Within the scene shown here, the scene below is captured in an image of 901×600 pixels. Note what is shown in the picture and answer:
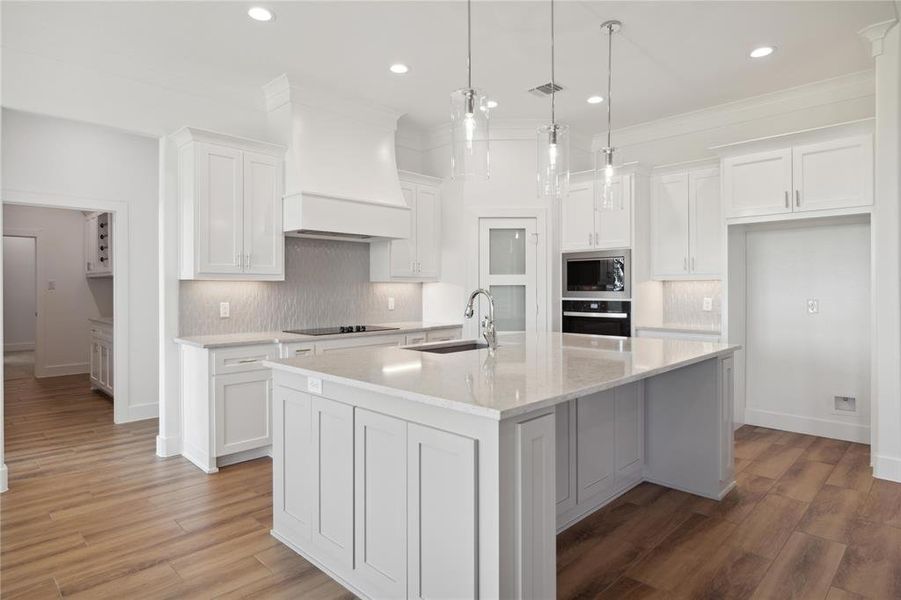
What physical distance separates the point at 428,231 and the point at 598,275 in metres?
1.79

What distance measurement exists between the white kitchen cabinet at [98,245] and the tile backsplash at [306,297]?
3419mm

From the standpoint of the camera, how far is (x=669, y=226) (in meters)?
5.14

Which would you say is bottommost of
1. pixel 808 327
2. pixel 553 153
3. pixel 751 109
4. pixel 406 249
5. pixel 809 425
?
pixel 809 425

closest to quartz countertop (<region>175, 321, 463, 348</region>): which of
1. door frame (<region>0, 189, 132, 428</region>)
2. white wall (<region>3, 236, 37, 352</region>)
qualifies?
door frame (<region>0, 189, 132, 428</region>)

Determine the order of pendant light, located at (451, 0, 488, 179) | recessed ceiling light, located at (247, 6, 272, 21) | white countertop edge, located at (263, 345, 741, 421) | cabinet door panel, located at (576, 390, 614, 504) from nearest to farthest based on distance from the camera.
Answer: white countertop edge, located at (263, 345, 741, 421)
pendant light, located at (451, 0, 488, 179)
cabinet door panel, located at (576, 390, 614, 504)
recessed ceiling light, located at (247, 6, 272, 21)

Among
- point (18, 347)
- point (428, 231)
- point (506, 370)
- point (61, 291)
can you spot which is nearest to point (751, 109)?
point (428, 231)

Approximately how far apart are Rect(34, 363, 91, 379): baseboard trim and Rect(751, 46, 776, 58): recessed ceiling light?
9.11 meters

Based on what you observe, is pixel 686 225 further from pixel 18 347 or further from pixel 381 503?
pixel 18 347

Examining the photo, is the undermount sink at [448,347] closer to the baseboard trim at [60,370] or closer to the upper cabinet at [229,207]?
the upper cabinet at [229,207]

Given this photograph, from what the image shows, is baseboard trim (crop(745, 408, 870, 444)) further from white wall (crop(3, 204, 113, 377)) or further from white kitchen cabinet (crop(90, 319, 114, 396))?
white wall (crop(3, 204, 113, 377))

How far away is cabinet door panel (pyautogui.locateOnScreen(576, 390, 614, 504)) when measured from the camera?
2893mm

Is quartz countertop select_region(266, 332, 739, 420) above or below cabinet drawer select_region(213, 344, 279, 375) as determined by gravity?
above

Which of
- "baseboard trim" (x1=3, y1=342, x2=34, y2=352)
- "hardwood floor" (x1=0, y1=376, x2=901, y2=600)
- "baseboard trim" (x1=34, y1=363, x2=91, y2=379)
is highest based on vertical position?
"baseboard trim" (x1=3, y1=342, x2=34, y2=352)

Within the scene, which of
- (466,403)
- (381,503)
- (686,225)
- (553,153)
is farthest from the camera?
(686,225)
